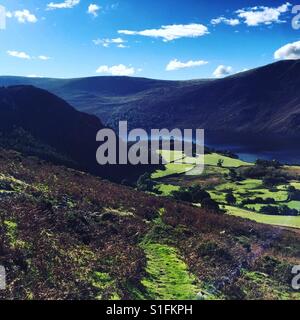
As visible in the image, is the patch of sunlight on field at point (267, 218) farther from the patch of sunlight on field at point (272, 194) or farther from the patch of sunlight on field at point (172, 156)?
the patch of sunlight on field at point (172, 156)

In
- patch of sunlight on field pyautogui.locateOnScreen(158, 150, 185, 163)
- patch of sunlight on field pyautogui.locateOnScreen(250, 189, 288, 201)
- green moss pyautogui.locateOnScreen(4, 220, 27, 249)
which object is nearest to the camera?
green moss pyautogui.locateOnScreen(4, 220, 27, 249)

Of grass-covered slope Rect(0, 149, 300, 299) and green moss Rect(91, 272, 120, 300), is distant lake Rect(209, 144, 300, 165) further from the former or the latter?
green moss Rect(91, 272, 120, 300)

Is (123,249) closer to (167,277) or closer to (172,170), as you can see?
(167,277)

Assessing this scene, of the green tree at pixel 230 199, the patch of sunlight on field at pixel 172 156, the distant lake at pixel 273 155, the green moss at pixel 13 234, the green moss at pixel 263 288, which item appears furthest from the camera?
the distant lake at pixel 273 155

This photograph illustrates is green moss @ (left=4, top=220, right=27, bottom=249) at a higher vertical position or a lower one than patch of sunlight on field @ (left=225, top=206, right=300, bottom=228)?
higher

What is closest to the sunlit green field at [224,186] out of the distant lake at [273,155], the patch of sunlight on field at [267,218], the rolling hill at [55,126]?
the patch of sunlight on field at [267,218]

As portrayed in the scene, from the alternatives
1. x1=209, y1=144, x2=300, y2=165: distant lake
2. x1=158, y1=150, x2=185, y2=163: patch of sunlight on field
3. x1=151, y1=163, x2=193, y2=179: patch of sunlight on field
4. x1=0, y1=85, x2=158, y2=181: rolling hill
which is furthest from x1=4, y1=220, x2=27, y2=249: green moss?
x1=209, y1=144, x2=300, y2=165: distant lake
